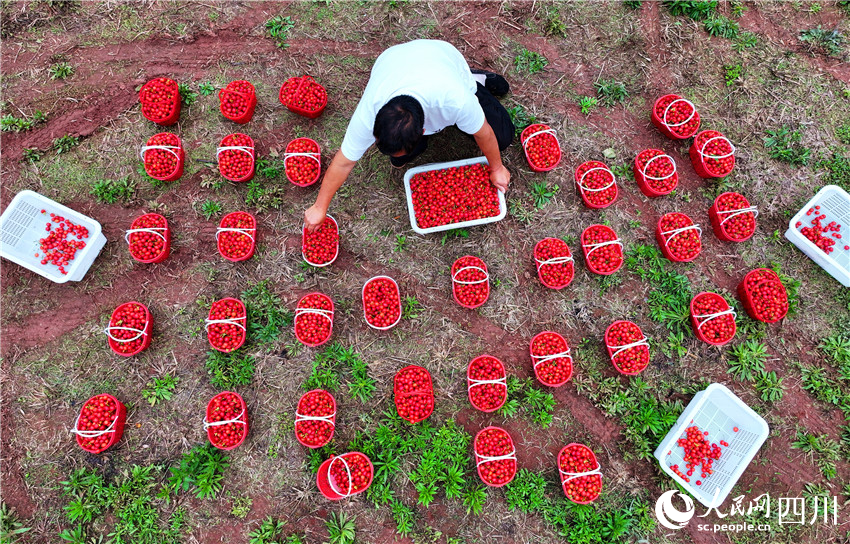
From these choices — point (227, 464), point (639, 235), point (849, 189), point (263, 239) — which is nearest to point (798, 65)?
point (849, 189)

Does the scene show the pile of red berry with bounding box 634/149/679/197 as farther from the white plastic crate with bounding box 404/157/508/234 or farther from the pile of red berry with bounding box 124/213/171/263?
the pile of red berry with bounding box 124/213/171/263

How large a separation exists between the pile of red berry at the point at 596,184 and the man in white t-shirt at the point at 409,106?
151 cm

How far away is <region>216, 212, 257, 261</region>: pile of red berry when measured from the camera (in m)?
5.25

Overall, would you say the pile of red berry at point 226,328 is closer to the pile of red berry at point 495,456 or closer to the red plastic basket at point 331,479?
the red plastic basket at point 331,479

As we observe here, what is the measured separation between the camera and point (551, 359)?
5172 millimetres

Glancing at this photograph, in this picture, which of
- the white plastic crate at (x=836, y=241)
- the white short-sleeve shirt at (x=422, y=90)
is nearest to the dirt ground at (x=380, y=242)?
the white plastic crate at (x=836, y=241)

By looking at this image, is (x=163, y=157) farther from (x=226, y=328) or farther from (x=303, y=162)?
(x=226, y=328)

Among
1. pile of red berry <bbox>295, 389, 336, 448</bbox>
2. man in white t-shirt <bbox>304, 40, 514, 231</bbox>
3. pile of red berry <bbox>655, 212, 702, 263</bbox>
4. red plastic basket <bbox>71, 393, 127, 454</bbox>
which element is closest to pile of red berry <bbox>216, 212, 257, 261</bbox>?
man in white t-shirt <bbox>304, 40, 514, 231</bbox>

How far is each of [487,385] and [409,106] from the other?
3160mm

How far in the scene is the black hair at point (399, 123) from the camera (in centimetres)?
322

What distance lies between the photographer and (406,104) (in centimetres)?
327

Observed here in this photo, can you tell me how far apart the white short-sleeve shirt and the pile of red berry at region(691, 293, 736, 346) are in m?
3.37

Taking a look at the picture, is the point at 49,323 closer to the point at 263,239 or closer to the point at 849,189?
the point at 263,239

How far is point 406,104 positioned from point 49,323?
5103 mm
